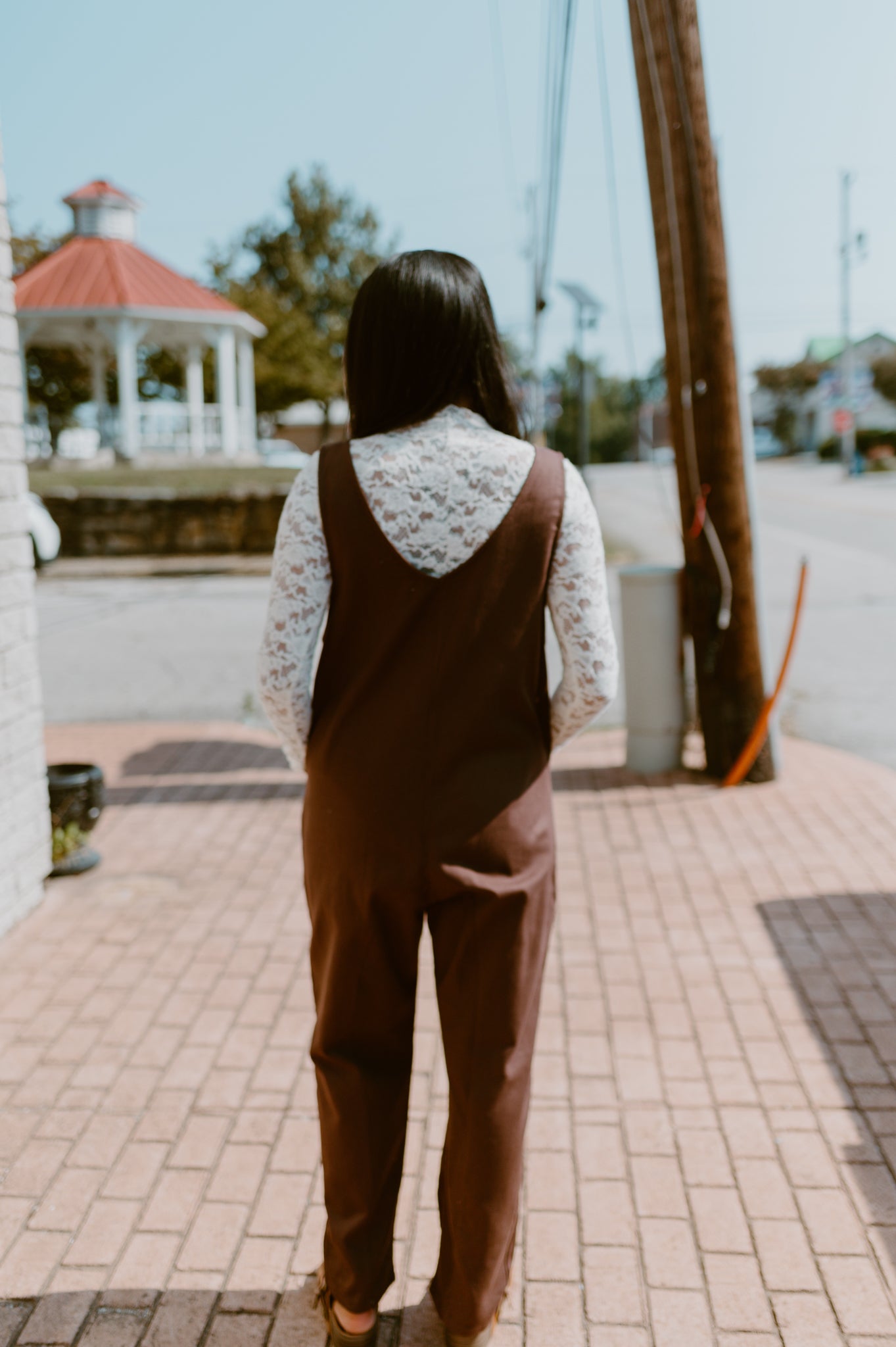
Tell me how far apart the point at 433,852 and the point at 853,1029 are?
7.10 ft

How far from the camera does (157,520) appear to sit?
65.7 ft

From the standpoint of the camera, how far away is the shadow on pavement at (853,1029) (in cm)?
289

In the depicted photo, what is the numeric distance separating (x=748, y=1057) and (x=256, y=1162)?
4.60 feet

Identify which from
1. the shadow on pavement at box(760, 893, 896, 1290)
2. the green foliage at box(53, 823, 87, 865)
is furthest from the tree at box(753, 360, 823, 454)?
the green foliage at box(53, 823, 87, 865)

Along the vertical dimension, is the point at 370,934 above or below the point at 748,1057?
above

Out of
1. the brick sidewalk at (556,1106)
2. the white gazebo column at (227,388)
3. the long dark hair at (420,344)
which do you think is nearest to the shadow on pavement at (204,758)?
the brick sidewalk at (556,1106)

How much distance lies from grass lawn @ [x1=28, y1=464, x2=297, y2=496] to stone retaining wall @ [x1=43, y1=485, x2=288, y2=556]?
0.17 m

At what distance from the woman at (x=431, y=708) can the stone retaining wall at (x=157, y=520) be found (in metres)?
18.2

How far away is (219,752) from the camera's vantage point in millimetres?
7152

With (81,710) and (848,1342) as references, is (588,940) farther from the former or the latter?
(81,710)

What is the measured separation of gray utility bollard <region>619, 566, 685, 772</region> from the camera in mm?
6398

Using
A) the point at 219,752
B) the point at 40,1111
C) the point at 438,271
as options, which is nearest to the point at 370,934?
the point at 438,271

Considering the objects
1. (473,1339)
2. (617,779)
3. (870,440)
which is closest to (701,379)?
(617,779)

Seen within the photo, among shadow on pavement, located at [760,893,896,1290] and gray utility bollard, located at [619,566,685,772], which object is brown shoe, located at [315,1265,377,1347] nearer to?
shadow on pavement, located at [760,893,896,1290]
